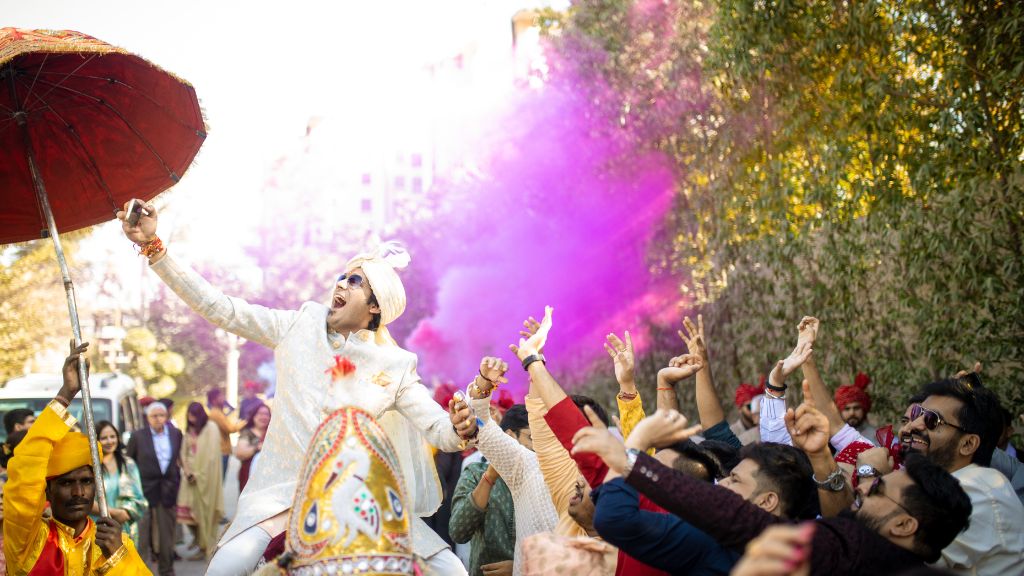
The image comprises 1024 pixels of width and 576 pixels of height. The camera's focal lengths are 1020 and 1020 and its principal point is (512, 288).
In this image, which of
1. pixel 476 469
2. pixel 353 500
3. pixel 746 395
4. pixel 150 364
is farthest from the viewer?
pixel 150 364

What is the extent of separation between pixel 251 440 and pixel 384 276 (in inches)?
288

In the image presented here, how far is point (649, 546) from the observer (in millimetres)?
3301

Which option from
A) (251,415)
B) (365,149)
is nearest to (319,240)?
(365,149)

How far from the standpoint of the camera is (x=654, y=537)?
3.29 m

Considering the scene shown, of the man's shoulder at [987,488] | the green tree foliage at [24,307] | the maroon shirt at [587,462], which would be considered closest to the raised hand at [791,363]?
the man's shoulder at [987,488]

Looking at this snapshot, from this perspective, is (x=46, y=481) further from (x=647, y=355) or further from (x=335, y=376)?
(x=647, y=355)

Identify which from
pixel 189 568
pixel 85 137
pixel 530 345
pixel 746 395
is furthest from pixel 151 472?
pixel 530 345

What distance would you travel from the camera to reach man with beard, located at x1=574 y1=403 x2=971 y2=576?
313cm

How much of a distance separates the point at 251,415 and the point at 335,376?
883 centimetres

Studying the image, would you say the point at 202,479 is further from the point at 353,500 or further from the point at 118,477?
the point at 353,500

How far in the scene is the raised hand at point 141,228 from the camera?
4387 mm

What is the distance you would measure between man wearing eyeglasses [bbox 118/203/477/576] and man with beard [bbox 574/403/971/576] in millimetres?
1187

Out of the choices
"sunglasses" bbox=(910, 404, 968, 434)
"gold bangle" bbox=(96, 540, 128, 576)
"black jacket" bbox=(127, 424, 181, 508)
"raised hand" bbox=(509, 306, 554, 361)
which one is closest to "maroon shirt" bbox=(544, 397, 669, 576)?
"raised hand" bbox=(509, 306, 554, 361)

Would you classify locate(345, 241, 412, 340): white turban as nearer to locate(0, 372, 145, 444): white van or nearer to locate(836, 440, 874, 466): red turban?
locate(836, 440, 874, 466): red turban
